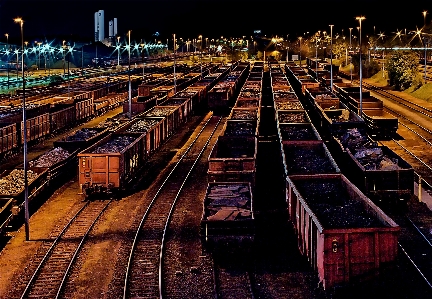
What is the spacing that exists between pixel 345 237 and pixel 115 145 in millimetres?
17841

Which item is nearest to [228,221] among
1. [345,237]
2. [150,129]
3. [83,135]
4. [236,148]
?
[345,237]

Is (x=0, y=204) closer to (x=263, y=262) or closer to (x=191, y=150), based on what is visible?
(x=263, y=262)

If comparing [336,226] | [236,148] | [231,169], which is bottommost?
[336,226]

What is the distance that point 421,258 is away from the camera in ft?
58.9

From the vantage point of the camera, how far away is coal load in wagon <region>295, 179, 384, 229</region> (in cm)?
1571

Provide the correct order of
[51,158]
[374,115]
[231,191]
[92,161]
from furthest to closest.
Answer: [374,115] → [51,158] → [92,161] → [231,191]

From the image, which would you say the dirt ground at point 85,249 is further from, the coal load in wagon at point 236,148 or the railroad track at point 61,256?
the coal load in wagon at point 236,148

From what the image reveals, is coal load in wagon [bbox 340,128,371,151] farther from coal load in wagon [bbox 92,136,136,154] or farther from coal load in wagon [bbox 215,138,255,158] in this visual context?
coal load in wagon [bbox 92,136,136,154]

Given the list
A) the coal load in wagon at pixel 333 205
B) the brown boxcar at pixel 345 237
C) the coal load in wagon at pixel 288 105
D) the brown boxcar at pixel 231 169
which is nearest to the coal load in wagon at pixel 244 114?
the coal load in wagon at pixel 288 105

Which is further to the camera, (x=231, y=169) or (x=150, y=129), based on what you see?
(x=150, y=129)

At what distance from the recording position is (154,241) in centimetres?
2022

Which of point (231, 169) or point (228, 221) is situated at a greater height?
point (231, 169)

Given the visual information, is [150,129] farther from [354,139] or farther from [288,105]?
[288,105]

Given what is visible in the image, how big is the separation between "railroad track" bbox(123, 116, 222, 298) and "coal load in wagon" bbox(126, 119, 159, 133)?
3302 mm
